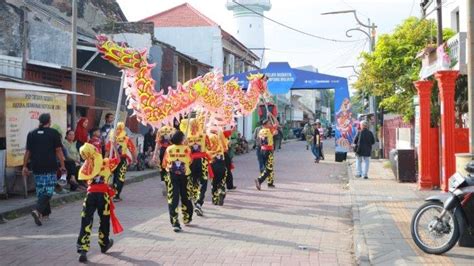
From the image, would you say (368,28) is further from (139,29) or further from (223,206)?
(223,206)

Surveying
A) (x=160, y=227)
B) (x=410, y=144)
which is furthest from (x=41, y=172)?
(x=410, y=144)

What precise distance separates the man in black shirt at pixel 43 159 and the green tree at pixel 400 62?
1246 centimetres

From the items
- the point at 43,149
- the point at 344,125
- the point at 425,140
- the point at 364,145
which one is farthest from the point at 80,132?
Result: the point at 344,125

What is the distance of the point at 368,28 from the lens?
29.0 m

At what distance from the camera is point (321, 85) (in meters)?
25.4

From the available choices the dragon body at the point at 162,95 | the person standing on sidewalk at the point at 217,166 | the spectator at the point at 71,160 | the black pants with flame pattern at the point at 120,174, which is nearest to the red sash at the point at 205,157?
the person standing on sidewalk at the point at 217,166

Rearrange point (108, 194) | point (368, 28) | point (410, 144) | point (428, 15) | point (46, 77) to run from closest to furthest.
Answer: point (108, 194)
point (46, 77)
point (410, 144)
point (428, 15)
point (368, 28)

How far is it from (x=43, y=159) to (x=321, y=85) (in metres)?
17.7

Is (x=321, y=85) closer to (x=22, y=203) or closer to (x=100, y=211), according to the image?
(x=22, y=203)

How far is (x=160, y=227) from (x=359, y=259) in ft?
11.7

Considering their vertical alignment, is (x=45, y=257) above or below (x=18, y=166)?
below

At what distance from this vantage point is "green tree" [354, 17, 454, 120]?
1880 cm

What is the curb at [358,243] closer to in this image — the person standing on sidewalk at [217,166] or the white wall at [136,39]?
the person standing on sidewalk at [217,166]

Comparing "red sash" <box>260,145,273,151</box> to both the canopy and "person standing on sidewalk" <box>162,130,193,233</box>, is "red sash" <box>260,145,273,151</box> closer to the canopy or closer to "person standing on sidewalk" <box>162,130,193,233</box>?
A: "person standing on sidewalk" <box>162,130,193,233</box>
